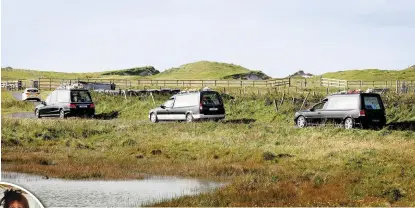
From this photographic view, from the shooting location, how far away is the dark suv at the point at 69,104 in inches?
1475

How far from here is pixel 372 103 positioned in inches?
1025

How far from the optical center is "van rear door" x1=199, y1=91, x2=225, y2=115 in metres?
31.8

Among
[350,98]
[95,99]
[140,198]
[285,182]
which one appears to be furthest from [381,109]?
[95,99]

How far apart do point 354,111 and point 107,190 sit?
46.1ft

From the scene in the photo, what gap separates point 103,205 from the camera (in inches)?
515

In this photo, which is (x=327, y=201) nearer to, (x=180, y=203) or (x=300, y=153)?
(x=180, y=203)

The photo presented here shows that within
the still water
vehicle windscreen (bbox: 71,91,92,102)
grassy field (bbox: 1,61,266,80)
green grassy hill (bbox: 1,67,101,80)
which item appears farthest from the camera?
green grassy hill (bbox: 1,67,101,80)

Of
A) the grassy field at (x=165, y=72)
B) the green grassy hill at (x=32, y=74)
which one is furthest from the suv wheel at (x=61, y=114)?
the green grassy hill at (x=32, y=74)

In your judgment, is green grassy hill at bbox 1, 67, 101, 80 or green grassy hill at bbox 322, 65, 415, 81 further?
green grassy hill at bbox 1, 67, 101, 80

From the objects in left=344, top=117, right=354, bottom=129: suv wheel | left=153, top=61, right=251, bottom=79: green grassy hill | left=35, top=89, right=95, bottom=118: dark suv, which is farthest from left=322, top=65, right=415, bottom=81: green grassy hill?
left=344, top=117, right=354, bottom=129: suv wheel

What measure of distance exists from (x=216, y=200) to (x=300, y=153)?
8551mm

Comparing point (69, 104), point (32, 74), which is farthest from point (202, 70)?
point (69, 104)

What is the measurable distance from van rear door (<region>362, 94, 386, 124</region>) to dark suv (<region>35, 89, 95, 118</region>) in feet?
62.9

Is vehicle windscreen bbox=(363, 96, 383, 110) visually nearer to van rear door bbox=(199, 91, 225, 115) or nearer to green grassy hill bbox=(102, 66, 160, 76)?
van rear door bbox=(199, 91, 225, 115)
